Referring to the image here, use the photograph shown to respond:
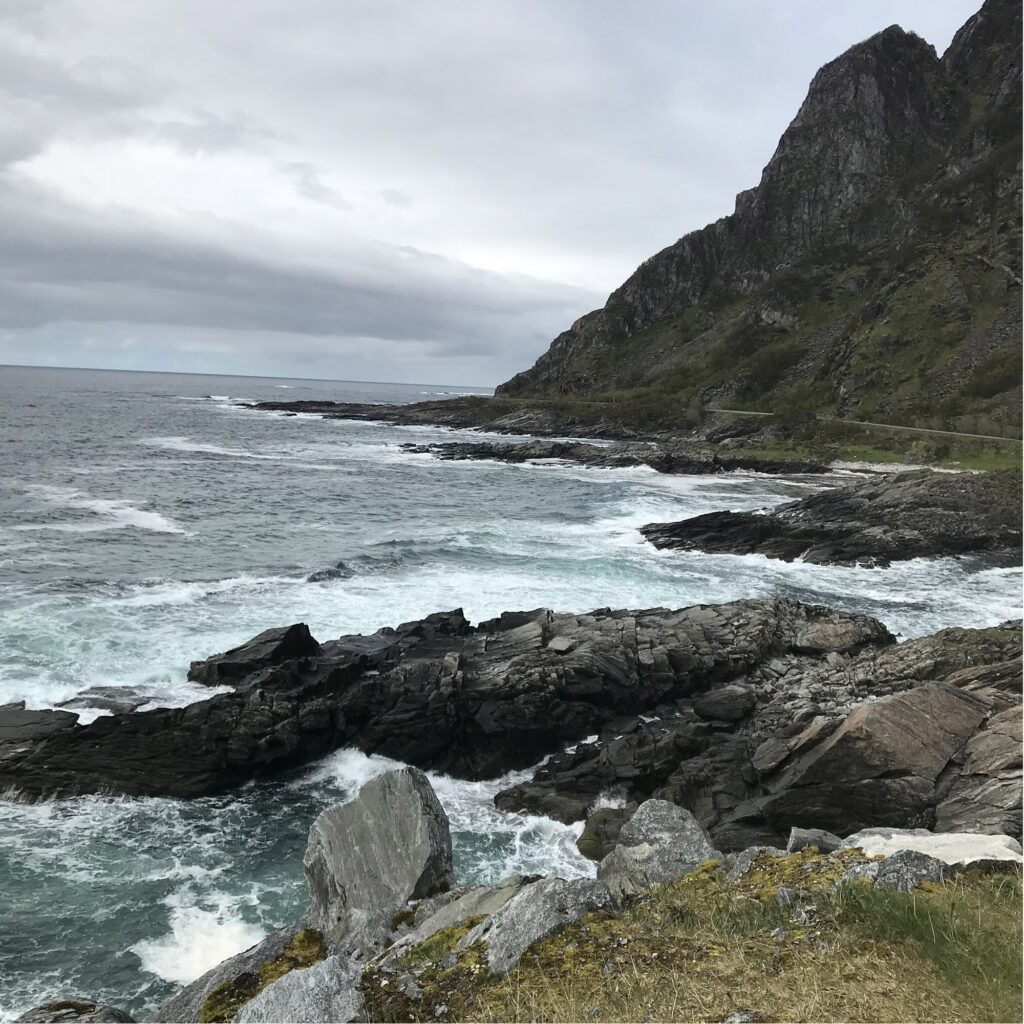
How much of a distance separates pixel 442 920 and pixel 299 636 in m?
15.2

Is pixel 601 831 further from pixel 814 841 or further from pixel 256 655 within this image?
pixel 256 655

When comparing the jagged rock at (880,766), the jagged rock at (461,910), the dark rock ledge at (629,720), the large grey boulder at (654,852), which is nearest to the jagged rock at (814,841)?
the large grey boulder at (654,852)

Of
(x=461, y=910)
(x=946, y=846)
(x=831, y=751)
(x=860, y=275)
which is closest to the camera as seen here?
(x=461, y=910)

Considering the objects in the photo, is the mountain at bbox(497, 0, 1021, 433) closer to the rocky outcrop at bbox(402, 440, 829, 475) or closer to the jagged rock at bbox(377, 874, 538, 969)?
the rocky outcrop at bbox(402, 440, 829, 475)

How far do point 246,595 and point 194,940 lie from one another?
18.1 m

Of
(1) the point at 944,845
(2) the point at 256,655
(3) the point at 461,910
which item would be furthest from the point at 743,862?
(2) the point at 256,655

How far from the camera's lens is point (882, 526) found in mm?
39094

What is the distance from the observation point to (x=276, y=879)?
46.1 ft

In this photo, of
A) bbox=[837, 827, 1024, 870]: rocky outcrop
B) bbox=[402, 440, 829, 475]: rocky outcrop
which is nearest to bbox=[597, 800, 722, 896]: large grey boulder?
bbox=[837, 827, 1024, 870]: rocky outcrop

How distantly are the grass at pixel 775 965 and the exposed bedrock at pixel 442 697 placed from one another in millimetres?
10337

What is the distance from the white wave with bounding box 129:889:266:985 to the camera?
1181cm

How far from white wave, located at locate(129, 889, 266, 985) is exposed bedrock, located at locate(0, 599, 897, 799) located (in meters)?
4.31

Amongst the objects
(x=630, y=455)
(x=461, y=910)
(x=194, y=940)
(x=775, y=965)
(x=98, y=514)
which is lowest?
(x=194, y=940)

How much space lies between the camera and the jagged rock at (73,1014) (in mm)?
7773
